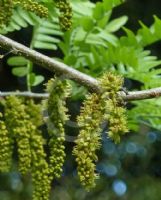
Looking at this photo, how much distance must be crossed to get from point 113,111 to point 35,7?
0.32m

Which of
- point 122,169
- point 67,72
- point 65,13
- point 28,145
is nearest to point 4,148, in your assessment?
point 28,145

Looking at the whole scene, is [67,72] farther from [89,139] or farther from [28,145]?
[28,145]

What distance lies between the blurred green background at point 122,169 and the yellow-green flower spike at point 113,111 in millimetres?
3692

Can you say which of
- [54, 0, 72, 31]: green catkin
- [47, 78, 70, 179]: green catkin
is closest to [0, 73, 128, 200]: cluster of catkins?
[47, 78, 70, 179]: green catkin

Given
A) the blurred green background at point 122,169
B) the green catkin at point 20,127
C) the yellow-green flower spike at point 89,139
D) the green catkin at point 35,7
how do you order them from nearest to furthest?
the yellow-green flower spike at point 89,139 → the green catkin at point 35,7 → the green catkin at point 20,127 → the blurred green background at point 122,169

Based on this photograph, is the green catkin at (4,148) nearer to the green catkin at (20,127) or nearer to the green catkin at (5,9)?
the green catkin at (20,127)

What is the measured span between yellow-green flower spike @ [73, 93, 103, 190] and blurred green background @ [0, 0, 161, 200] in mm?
3718

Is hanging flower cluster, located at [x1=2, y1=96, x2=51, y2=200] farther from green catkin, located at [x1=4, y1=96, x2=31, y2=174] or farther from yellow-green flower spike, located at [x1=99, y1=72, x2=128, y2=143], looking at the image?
yellow-green flower spike, located at [x1=99, y1=72, x2=128, y2=143]

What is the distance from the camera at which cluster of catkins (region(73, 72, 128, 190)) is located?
1592mm

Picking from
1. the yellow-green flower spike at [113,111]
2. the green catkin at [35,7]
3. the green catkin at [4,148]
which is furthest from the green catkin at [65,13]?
the green catkin at [4,148]

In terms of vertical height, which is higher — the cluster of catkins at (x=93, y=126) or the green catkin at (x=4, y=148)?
the cluster of catkins at (x=93, y=126)

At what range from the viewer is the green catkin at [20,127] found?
1.83 metres

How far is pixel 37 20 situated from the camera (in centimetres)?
260

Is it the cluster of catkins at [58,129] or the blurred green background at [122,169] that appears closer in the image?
the cluster of catkins at [58,129]
